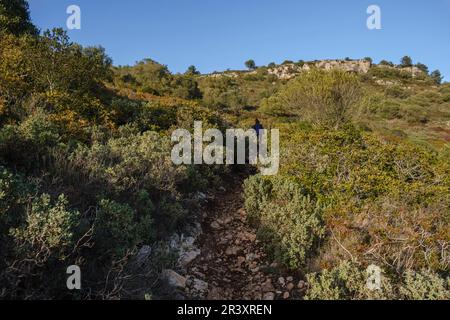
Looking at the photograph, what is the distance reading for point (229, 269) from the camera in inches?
218

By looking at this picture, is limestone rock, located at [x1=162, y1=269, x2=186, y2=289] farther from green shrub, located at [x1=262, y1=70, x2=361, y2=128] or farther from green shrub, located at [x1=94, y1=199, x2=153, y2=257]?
green shrub, located at [x1=262, y1=70, x2=361, y2=128]

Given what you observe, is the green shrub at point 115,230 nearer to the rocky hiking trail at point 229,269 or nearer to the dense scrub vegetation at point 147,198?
the dense scrub vegetation at point 147,198

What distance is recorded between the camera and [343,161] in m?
8.19

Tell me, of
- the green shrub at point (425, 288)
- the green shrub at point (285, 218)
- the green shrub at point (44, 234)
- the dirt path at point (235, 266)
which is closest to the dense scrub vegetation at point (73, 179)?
the green shrub at point (44, 234)

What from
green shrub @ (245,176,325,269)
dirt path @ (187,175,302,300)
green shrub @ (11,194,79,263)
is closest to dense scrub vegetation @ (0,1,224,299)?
green shrub @ (11,194,79,263)

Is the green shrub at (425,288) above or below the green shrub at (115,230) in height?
below

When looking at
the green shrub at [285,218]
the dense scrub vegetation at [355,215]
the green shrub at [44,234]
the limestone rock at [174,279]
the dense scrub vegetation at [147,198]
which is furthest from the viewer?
the green shrub at [285,218]

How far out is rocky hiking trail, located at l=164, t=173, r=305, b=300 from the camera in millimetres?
4766

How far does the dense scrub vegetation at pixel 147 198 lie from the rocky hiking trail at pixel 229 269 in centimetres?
26

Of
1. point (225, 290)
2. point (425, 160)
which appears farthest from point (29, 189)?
point (425, 160)

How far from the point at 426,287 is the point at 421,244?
1.03 m

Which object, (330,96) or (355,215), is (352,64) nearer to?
(330,96)

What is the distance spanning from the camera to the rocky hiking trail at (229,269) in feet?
15.6

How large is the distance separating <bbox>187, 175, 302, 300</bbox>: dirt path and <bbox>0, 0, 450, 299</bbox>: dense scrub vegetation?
27 cm
